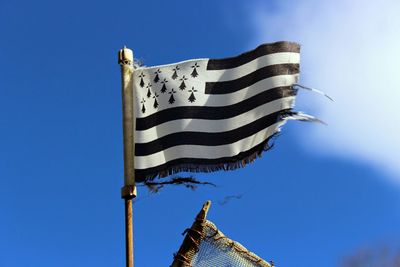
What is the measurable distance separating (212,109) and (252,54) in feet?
2.40

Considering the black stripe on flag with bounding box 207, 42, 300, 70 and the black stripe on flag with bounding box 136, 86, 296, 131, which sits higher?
the black stripe on flag with bounding box 207, 42, 300, 70

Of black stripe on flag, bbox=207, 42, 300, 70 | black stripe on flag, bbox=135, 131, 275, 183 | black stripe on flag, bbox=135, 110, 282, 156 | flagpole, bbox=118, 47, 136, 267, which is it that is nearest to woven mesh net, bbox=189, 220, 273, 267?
→ flagpole, bbox=118, 47, 136, 267

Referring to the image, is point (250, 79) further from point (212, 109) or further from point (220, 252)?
point (220, 252)

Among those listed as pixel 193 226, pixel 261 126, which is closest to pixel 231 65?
pixel 261 126

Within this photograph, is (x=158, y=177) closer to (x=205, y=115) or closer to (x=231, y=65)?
(x=205, y=115)

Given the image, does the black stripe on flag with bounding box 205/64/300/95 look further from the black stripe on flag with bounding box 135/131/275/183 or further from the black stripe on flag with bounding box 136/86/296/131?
the black stripe on flag with bounding box 135/131/275/183

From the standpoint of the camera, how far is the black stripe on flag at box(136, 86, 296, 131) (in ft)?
22.9

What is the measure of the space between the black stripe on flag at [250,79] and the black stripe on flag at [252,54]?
0.16m

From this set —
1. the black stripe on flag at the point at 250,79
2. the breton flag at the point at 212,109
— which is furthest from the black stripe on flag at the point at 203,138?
the black stripe on flag at the point at 250,79

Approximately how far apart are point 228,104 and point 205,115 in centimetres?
27

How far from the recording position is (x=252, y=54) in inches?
282

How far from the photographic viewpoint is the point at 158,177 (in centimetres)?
677

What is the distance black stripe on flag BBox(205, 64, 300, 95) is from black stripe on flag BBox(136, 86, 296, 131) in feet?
0.60

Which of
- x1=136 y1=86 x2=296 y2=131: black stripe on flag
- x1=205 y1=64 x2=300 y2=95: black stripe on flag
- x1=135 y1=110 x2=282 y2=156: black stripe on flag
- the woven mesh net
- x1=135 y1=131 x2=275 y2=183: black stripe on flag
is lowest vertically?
the woven mesh net
